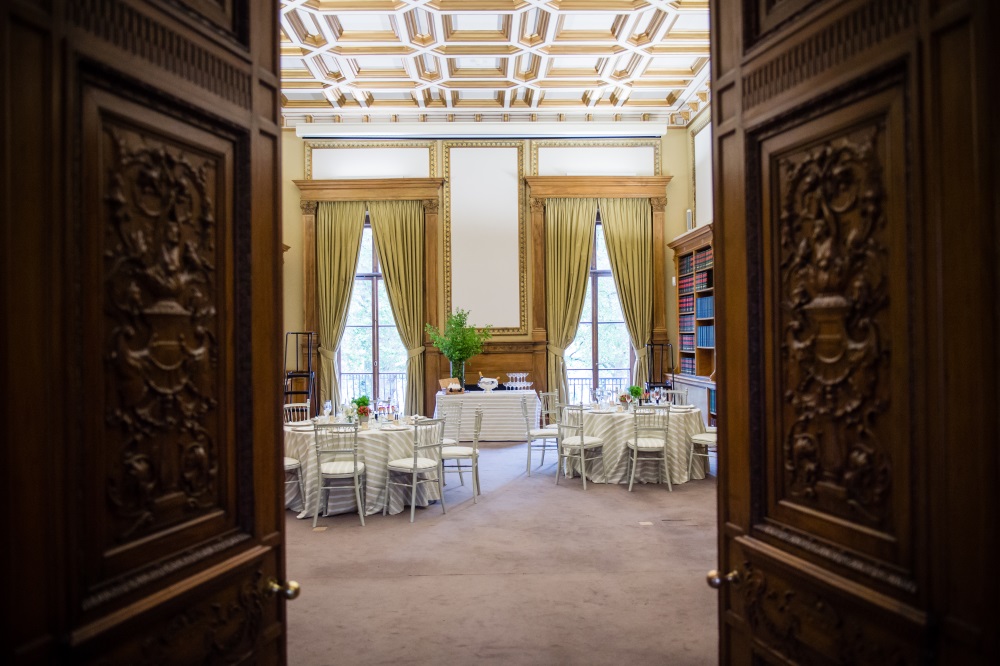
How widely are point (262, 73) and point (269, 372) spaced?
84 cm

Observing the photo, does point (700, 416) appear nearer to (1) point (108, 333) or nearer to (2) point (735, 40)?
(2) point (735, 40)

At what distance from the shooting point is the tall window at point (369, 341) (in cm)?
1073

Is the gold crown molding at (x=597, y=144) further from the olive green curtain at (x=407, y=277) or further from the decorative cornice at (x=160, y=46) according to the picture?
the decorative cornice at (x=160, y=46)

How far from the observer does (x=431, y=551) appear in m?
4.81

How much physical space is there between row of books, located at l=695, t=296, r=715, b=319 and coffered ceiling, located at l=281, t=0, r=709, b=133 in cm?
307

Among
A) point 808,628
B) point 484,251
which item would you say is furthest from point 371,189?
point 808,628

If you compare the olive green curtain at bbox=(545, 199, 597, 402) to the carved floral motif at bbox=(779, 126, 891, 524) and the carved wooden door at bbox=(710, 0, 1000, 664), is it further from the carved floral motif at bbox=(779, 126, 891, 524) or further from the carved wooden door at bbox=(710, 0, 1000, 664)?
the carved floral motif at bbox=(779, 126, 891, 524)

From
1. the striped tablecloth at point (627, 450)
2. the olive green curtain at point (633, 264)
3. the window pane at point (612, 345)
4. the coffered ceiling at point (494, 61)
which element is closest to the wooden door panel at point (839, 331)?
the striped tablecloth at point (627, 450)

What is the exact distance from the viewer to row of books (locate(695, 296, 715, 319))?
29.9 feet

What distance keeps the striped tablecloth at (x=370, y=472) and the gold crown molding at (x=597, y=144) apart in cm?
609

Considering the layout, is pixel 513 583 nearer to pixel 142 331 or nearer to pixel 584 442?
pixel 584 442

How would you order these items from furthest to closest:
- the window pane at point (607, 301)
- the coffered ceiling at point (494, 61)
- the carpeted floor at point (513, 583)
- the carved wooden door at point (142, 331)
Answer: the window pane at point (607, 301) < the coffered ceiling at point (494, 61) < the carpeted floor at point (513, 583) < the carved wooden door at point (142, 331)

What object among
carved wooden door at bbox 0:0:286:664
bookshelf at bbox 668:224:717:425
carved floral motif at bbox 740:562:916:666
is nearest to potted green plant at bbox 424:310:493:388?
bookshelf at bbox 668:224:717:425

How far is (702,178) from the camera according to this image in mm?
10148
